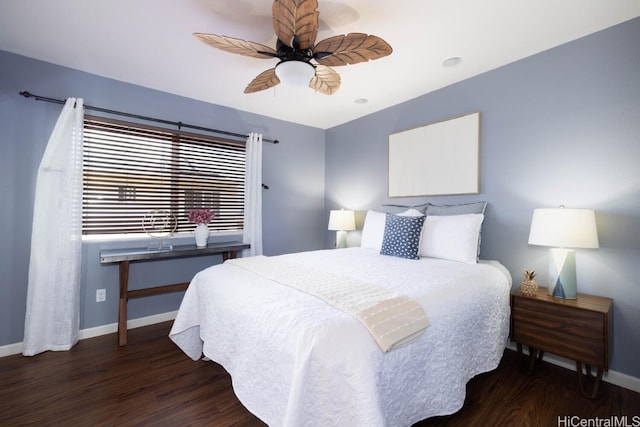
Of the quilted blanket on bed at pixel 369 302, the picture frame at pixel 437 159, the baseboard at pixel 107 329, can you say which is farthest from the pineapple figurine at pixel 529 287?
the baseboard at pixel 107 329

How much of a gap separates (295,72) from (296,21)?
30 centimetres

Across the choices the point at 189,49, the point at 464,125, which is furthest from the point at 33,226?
the point at 464,125

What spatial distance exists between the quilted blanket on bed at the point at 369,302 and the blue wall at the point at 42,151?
71.3 inches

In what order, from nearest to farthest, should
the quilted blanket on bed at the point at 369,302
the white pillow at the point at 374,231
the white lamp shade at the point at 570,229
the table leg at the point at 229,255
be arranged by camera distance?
the quilted blanket on bed at the point at 369,302 → the white lamp shade at the point at 570,229 → the white pillow at the point at 374,231 → the table leg at the point at 229,255

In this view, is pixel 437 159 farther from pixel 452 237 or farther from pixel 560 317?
pixel 560 317

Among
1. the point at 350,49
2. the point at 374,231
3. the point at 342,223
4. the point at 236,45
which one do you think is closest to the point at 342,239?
the point at 342,223

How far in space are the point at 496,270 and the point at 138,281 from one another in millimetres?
3351

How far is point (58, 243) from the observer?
2.37m

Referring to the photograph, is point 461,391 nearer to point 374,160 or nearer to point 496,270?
point 496,270

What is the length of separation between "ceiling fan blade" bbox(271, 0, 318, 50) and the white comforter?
1.46 meters

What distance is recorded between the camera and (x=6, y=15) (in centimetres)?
186

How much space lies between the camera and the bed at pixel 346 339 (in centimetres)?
105

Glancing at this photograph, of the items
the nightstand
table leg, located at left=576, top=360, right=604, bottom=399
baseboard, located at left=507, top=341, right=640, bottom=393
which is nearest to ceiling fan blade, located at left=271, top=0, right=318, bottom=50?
the nightstand

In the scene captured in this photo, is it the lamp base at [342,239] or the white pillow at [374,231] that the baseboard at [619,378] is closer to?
the white pillow at [374,231]
